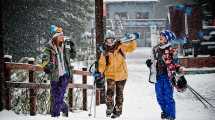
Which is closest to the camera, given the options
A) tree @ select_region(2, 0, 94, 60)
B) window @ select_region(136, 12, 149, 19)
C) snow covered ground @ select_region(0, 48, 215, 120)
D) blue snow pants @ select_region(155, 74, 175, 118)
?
blue snow pants @ select_region(155, 74, 175, 118)

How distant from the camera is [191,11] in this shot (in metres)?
23.2

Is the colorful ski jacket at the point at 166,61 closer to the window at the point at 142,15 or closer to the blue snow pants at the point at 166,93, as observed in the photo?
the blue snow pants at the point at 166,93

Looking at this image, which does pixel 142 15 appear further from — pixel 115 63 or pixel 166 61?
pixel 115 63

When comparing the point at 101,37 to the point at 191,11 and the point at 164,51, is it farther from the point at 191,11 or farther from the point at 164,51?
the point at 191,11

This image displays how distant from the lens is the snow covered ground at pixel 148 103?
9.56 meters

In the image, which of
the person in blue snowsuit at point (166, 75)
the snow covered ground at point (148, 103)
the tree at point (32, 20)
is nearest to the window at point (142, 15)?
the tree at point (32, 20)

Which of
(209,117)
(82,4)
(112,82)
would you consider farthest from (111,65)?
(82,4)

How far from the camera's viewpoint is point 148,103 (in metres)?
12.9

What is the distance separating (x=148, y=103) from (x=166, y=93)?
12.7 ft

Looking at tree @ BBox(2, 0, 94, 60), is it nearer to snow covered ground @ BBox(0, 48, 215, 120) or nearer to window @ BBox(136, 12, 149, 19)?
snow covered ground @ BBox(0, 48, 215, 120)

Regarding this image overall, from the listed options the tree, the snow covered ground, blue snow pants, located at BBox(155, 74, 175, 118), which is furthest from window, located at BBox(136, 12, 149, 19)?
blue snow pants, located at BBox(155, 74, 175, 118)

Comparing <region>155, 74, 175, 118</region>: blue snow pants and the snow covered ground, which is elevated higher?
<region>155, 74, 175, 118</region>: blue snow pants

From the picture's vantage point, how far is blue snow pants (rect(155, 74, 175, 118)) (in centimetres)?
907

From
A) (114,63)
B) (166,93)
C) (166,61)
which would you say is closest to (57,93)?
(114,63)
